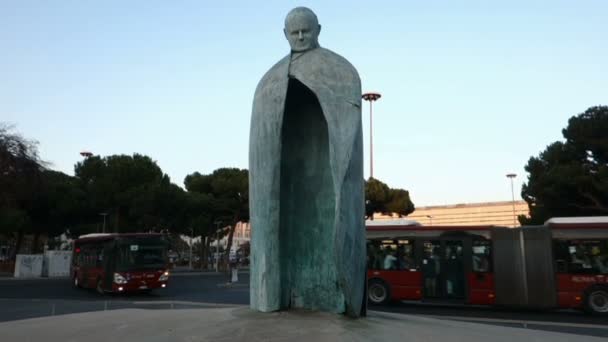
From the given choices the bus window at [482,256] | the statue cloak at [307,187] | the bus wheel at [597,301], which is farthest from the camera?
the bus window at [482,256]

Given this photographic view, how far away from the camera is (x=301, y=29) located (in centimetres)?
696

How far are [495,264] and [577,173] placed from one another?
49.1 feet

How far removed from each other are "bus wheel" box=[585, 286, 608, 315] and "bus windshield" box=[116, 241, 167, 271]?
1481cm

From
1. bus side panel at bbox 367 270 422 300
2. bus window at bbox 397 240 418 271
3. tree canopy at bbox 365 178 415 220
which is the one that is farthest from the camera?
tree canopy at bbox 365 178 415 220

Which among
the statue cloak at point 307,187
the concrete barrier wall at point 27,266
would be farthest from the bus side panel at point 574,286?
the concrete barrier wall at point 27,266

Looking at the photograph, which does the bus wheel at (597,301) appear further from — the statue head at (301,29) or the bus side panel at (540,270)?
the statue head at (301,29)

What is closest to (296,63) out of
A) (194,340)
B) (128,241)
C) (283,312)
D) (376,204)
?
(283,312)

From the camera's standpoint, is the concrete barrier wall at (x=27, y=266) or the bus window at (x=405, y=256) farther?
the concrete barrier wall at (x=27, y=266)

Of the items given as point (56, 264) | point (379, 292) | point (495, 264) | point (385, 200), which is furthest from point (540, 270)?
point (56, 264)

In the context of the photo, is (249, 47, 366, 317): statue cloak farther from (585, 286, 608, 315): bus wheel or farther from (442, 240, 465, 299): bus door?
(585, 286, 608, 315): bus wheel

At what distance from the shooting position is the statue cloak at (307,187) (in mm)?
6176

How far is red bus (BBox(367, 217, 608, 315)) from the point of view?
1437 centimetres

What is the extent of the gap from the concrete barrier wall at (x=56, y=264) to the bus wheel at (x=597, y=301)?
31.6 meters

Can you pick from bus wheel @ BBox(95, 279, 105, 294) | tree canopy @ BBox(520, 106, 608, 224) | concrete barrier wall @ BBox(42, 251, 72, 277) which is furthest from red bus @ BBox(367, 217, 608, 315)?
concrete barrier wall @ BBox(42, 251, 72, 277)
